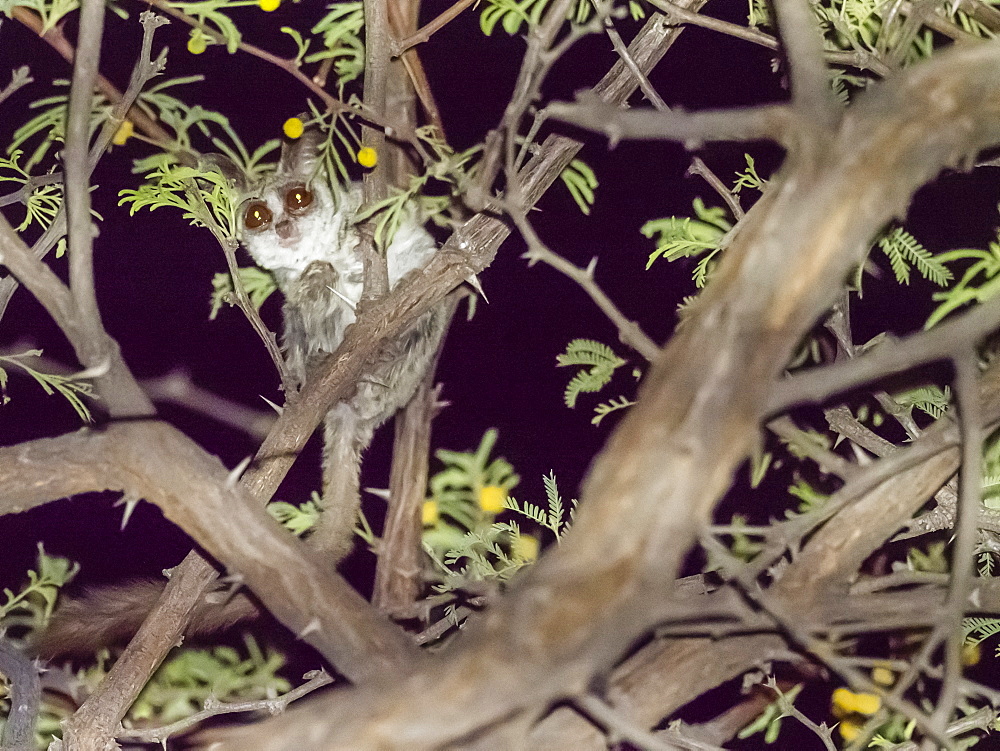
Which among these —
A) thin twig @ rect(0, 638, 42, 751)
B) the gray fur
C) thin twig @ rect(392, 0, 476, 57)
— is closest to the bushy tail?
thin twig @ rect(0, 638, 42, 751)

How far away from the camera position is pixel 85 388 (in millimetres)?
2062

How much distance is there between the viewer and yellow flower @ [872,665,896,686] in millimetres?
2023

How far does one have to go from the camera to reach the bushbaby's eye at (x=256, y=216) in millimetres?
2514

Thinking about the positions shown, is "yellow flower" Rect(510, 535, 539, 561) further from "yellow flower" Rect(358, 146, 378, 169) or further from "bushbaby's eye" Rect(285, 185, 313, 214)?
"bushbaby's eye" Rect(285, 185, 313, 214)

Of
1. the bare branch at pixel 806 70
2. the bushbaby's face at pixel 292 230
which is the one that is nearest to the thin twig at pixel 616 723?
the bare branch at pixel 806 70

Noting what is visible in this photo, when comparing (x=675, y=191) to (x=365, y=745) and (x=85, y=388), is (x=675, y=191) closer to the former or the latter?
(x=85, y=388)

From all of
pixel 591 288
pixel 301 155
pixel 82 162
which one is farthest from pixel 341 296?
pixel 591 288

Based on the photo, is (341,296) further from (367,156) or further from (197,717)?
(197,717)

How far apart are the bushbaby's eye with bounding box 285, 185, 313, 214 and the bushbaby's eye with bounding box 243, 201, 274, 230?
7 cm

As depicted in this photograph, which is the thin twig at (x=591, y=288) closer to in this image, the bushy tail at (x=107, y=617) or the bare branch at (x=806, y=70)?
the bare branch at (x=806, y=70)

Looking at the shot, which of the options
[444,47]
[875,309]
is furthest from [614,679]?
[444,47]

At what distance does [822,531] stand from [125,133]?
1868mm

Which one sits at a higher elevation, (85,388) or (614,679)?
(85,388)

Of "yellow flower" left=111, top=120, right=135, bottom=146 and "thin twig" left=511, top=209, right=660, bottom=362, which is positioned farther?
"yellow flower" left=111, top=120, right=135, bottom=146
